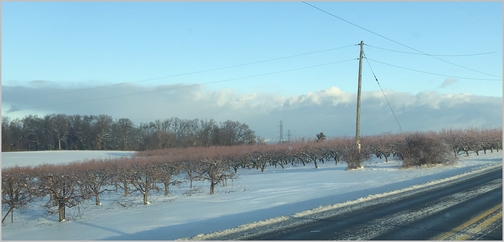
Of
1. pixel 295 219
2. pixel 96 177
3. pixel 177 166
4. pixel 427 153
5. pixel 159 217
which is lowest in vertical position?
pixel 159 217

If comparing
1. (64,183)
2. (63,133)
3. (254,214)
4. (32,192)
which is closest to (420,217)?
(254,214)

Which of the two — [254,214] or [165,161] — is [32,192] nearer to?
[254,214]

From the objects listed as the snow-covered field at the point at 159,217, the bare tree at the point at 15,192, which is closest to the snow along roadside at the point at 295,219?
the snow-covered field at the point at 159,217

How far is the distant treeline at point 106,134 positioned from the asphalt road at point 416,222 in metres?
41.5

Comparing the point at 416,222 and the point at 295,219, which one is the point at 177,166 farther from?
the point at 416,222

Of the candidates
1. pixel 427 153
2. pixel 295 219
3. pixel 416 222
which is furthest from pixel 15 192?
pixel 427 153

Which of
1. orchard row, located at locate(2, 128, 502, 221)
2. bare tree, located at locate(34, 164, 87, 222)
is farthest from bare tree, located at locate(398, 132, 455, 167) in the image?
bare tree, located at locate(34, 164, 87, 222)

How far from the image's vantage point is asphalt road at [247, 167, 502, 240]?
7.64 m

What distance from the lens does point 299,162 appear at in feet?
154

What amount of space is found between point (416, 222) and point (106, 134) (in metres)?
59.6

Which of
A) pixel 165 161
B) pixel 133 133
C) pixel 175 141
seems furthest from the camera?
pixel 133 133

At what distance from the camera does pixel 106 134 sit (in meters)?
62.2

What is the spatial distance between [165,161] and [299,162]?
2027 centimetres

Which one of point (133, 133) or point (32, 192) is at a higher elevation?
point (133, 133)
